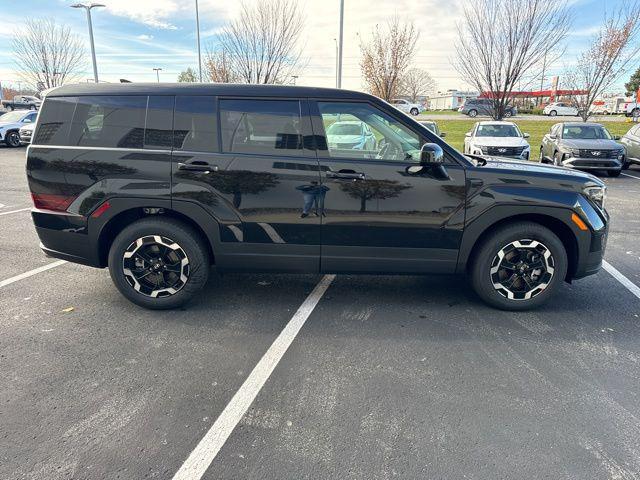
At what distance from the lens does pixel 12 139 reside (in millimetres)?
19969

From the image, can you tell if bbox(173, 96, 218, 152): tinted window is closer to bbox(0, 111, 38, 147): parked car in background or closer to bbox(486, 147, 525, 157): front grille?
bbox(486, 147, 525, 157): front grille

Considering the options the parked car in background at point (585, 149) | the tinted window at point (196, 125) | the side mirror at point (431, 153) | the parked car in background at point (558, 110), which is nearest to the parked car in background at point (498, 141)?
the parked car in background at point (585, 149)

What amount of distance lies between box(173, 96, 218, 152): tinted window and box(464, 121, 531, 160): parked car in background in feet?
34.1

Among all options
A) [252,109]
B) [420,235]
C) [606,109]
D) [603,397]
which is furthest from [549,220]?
[606,109]

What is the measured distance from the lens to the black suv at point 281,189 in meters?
3.75

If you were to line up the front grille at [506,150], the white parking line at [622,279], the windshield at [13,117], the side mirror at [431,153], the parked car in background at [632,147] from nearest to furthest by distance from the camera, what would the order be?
the side mirror at [431,153] < the white parking line at [622,279] < the front grille at [506,150] < the parked car in background at [632,147] < the windshield at [13,117]

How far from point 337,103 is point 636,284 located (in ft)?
12.5

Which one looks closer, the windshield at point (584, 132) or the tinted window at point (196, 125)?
the tinted window at point (196, 125)

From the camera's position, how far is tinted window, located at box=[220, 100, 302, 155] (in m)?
3.76

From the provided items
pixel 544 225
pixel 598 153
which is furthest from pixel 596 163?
pixel 544 225

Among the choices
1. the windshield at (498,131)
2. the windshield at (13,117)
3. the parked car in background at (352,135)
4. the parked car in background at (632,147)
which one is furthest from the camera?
the windshield at (13,117)

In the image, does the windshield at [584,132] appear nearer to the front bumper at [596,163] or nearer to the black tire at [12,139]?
the front bumper at [596,163]

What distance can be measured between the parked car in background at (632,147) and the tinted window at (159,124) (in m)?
15.1

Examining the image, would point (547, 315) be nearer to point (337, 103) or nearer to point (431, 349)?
point (431, 349)
